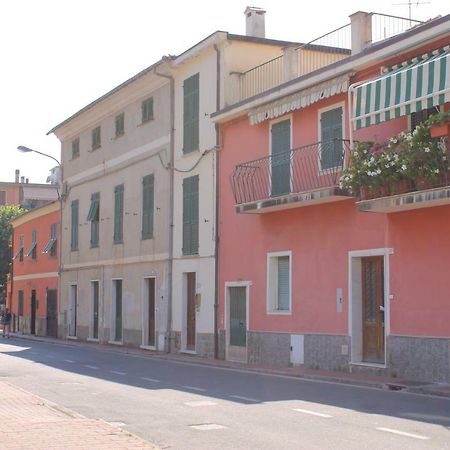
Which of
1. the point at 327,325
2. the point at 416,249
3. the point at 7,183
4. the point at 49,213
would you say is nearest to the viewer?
the point at 416,249

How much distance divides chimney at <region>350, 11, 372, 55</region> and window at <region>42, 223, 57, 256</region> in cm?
2230

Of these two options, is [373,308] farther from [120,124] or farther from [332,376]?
[120,124]

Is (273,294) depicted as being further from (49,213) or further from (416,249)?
(49,213)

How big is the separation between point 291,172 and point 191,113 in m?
6.26

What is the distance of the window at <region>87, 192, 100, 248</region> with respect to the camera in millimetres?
32062

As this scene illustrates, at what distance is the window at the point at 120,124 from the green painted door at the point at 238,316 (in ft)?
33.2

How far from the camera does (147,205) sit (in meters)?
27.7

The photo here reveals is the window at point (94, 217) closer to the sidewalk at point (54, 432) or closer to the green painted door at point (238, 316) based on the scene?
the green painted door at point (238, 316)

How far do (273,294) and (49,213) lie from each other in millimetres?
21025

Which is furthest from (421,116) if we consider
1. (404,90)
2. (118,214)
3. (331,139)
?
(118,214)

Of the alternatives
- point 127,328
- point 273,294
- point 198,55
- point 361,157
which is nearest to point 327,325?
point 273,294

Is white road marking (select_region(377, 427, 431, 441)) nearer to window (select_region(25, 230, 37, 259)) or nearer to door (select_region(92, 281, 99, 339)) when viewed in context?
door (select_region(92, 281, 99, 339))

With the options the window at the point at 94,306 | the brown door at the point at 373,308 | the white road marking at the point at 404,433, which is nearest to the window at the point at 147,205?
the window at the point at 94,306

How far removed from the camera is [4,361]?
21.9 metres
